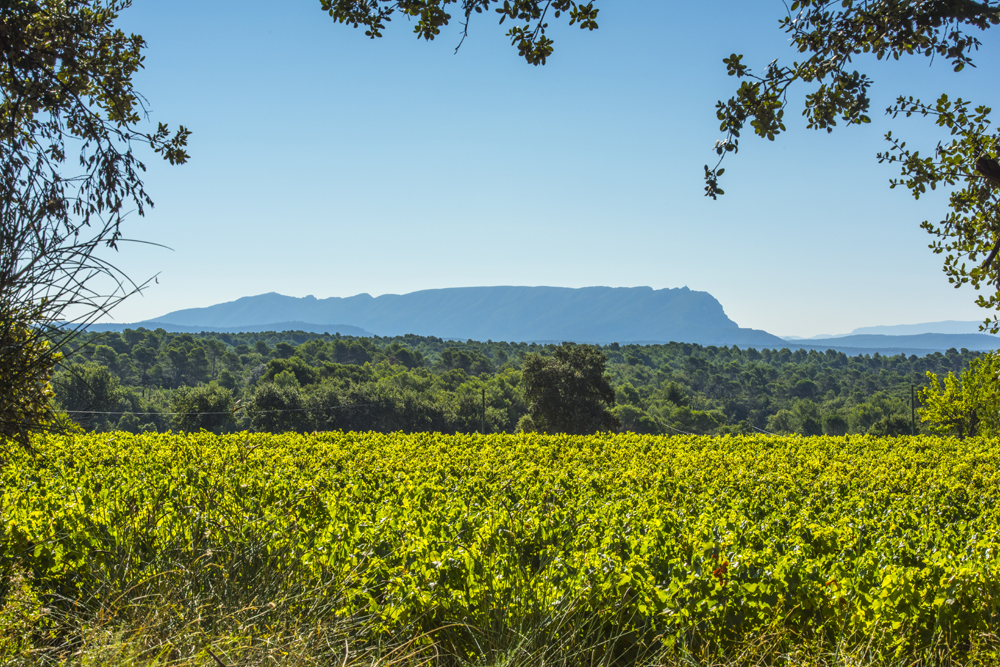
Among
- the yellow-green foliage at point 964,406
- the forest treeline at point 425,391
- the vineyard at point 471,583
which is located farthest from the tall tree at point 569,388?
the vineyard at point 471,583

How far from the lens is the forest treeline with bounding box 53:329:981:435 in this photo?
57312 millimetres

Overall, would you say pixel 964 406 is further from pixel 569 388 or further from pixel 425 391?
pixel 425 391

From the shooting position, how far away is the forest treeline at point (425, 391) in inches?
2256

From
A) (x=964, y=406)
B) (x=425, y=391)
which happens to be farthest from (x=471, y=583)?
(x=425, y=391)

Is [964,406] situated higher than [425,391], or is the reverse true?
[964,406]

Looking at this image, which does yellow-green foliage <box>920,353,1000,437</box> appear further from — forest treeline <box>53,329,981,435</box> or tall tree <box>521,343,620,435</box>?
A: forest treeline <box>53,329,981,435</box>

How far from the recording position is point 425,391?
7188 cm

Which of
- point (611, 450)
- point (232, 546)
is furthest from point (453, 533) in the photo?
point (611, 450)

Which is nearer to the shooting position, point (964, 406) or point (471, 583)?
point (471, 583)

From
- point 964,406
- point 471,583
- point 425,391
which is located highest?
point 471,583

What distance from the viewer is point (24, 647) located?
307 centimetres

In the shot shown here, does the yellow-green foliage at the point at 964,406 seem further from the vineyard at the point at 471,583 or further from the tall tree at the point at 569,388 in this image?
the vineyard at the point at 471,583

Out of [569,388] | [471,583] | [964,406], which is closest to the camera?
[471,583]

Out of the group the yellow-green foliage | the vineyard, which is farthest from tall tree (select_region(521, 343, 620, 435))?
the vineyard
